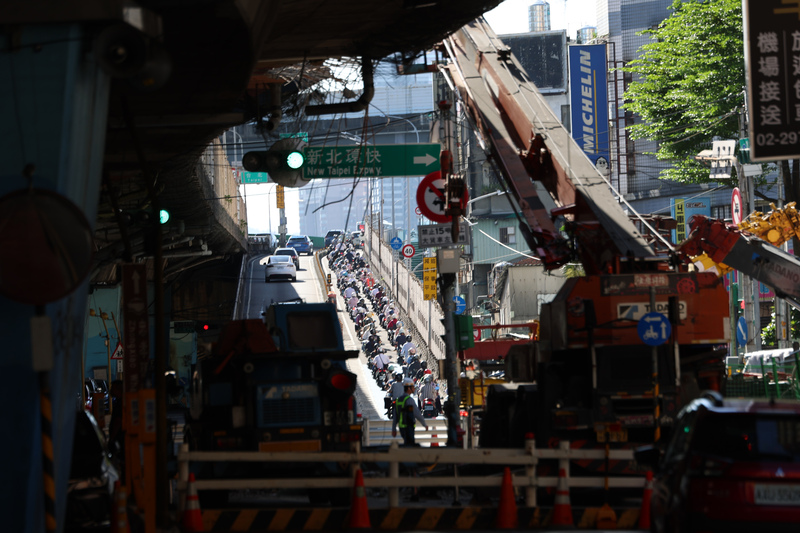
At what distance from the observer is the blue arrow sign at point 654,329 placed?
1254cm

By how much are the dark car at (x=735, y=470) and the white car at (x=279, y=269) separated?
176ft

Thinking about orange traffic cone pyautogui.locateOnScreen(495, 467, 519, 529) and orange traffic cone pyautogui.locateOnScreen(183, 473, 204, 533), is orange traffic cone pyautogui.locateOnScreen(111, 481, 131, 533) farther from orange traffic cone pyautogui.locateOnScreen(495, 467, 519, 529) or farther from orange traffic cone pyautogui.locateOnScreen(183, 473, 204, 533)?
orange traffic cone pyautogui.locateOnScreen(495, 467, 519, 529)

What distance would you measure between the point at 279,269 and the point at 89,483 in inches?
2010

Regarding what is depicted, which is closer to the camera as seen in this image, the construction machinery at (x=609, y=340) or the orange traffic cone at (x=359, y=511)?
the orange traffic cone at (x=359, y=511)

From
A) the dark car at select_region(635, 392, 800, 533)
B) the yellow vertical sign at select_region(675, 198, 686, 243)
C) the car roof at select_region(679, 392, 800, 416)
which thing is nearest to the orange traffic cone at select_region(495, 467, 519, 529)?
the dark car at select_region(635, 392, 800, 533)

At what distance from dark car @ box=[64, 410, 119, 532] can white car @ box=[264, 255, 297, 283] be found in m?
49.5

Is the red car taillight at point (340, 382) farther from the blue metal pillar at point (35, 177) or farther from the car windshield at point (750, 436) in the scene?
the car windshield at point (750, 436)

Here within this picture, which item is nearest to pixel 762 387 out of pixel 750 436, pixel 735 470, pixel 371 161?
pixel 371 161

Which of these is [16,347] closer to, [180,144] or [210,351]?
[210,351]

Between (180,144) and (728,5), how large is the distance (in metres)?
18.8

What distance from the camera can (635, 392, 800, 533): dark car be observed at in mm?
6895

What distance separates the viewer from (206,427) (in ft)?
46.2

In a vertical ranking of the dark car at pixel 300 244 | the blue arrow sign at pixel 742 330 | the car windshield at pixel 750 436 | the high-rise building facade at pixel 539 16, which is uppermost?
the high-rise building facade at pixel 539 16

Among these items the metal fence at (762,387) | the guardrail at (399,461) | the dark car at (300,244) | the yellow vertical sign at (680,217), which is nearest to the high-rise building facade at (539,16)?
the dark car at (300,244)
